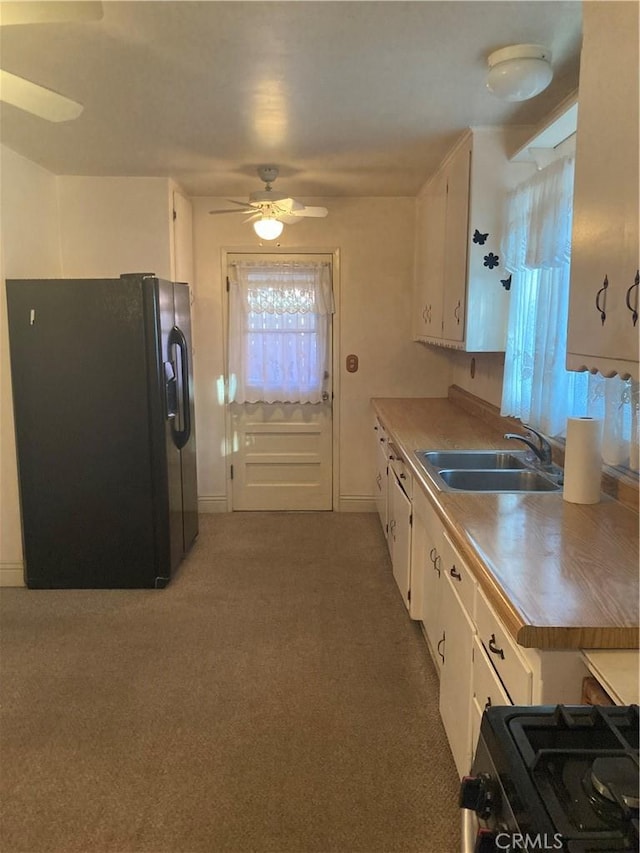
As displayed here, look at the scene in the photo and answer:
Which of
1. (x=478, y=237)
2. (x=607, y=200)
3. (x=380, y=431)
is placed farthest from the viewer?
(x=380, y=431)

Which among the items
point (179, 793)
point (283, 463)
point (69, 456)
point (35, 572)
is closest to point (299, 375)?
point (283, 463)

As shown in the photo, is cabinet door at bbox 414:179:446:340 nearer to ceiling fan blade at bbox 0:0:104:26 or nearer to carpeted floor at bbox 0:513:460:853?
carpeted floor at bbox 0:513:460:853

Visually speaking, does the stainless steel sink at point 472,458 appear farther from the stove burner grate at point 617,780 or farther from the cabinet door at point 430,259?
the stove burner grate at point 617,780

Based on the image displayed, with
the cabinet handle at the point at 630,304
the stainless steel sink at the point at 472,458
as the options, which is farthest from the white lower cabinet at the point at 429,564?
the cabinet handle at the point at 630,304

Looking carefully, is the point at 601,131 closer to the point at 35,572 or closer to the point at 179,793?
the point at 179,793

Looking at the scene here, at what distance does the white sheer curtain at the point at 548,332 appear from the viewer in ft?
7.18

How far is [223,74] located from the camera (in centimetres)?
234

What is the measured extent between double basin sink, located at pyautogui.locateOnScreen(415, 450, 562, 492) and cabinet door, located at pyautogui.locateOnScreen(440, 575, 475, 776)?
1.41 feet

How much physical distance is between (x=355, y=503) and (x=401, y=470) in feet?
6.44

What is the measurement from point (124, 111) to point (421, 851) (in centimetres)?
301

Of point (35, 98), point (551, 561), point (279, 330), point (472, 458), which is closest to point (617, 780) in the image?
point (551, 561)

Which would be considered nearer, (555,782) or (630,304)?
(555,782)

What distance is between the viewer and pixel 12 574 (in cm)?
369

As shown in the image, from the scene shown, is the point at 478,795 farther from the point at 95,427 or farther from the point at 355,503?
the point at 355,503
